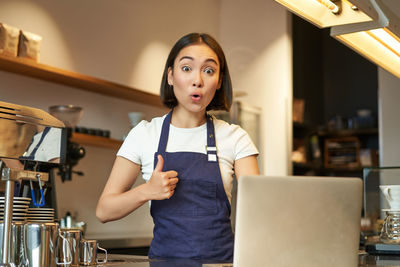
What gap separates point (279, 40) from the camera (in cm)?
498

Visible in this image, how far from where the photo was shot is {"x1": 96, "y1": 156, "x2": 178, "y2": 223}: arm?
1.48m

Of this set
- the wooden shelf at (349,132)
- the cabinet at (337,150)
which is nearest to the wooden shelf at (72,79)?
the cabinet at (337,150)

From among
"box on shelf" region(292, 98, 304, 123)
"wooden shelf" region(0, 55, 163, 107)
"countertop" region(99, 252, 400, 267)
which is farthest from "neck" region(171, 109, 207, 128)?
"box on shelf" region(292, 98, 304, 123)

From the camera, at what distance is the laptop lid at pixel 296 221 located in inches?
43.9

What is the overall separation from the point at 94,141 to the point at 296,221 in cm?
259

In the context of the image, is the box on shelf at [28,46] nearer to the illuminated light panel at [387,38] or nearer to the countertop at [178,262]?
the countertop at [178,262]

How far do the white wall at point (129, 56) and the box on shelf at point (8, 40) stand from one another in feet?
1.00

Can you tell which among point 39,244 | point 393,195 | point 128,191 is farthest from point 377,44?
point 39,244

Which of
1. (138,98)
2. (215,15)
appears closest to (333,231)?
(138,98)

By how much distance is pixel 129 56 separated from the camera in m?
4.16

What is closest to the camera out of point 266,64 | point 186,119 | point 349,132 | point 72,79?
point 186,119

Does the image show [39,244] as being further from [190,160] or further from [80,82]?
A: [80,82]

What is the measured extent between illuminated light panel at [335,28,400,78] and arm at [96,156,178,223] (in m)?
0.98

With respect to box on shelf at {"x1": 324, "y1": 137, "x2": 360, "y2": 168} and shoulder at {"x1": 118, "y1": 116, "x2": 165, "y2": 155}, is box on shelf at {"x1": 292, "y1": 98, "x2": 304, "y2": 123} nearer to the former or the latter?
box on shelf at {"x1": 324, "y1": 137, "x2": 360, "y2": 168}
